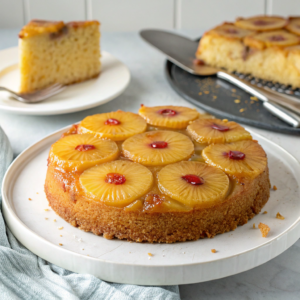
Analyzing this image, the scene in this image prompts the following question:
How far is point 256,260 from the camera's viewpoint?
129 cm

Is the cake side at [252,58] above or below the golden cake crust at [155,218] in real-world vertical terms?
above

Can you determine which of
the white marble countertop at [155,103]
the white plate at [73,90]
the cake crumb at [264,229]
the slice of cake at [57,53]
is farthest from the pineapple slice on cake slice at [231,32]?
the cake crumb at [264,229]

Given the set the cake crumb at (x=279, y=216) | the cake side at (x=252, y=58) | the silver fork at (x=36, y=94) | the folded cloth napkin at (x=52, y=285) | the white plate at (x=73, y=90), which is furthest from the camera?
the cake side at (x=252, y=58)

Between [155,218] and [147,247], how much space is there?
0.32ft

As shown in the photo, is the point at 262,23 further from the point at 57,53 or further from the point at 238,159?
the point at 238,159

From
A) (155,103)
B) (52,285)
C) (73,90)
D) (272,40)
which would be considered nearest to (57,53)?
(73,90)

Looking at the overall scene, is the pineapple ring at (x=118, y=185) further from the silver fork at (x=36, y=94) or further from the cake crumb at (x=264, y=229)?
the silver fork at (x=36, y=94)

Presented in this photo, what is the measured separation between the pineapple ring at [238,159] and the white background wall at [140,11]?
155 inches

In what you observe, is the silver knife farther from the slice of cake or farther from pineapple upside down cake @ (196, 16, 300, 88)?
the slice of cake

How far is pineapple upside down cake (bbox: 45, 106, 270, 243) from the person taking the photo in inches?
53.9

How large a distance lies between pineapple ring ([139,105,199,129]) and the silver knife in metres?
0.67

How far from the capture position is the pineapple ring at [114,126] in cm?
171

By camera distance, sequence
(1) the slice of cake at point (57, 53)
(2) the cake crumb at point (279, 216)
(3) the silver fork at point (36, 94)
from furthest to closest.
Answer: (1) the slice of cake at point (57, 53) → (3) the silver fork at point (36, 94) → (2) the cake crumb at point (279, 216)

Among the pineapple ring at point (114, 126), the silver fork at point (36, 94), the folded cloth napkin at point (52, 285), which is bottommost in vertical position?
the folded cloth napkin at point (52, 285)
